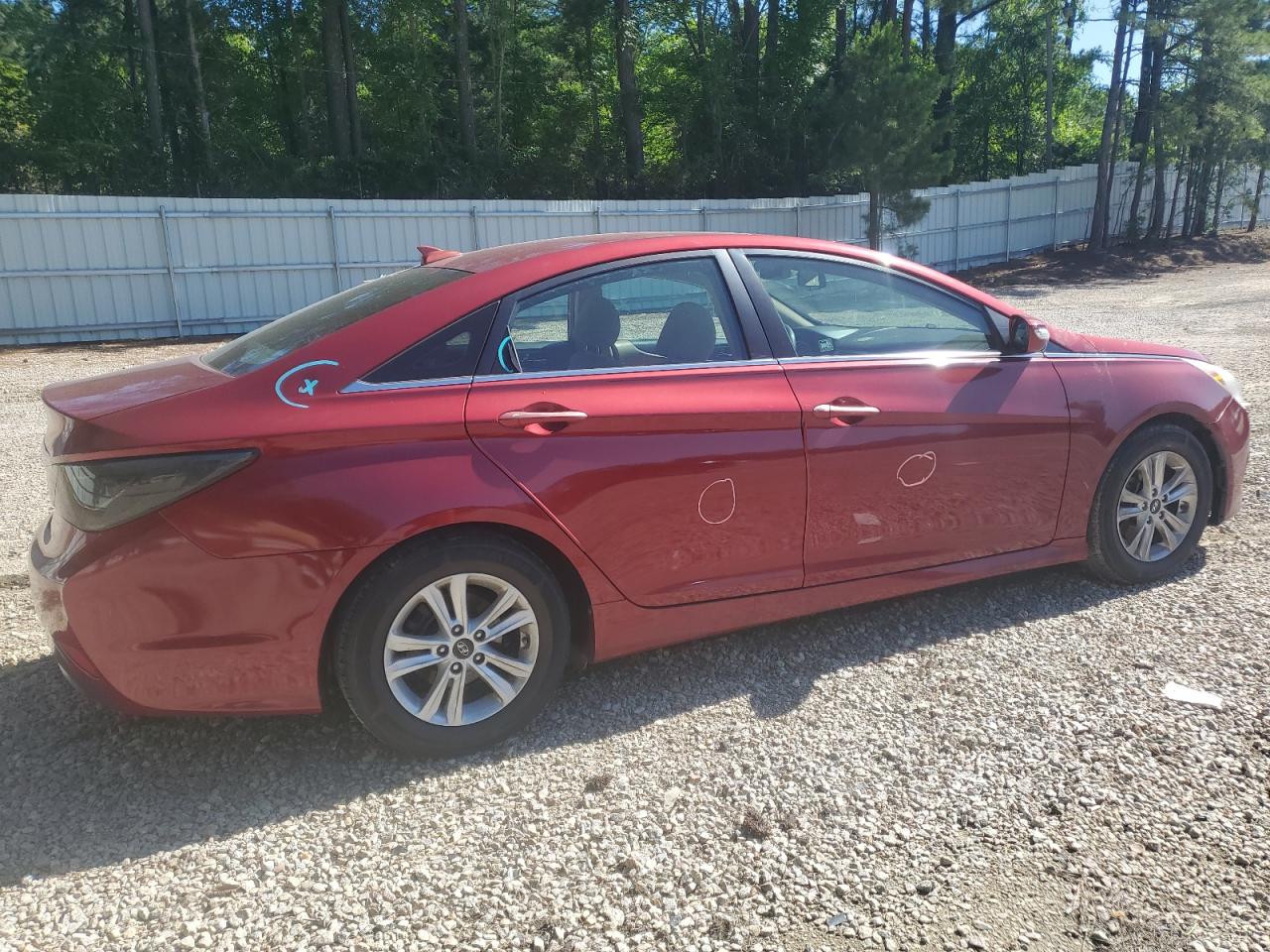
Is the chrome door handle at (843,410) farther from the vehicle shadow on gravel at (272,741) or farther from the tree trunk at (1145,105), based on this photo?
the tree trunk at (1145,105)

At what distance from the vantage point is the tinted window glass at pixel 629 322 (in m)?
3.32

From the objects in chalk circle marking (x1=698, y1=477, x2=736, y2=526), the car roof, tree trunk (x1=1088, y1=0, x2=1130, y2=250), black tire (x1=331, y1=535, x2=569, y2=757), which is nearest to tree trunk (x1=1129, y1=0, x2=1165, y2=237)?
tree trunk (x1=1088, y1=0, x2=1130, y2=250)

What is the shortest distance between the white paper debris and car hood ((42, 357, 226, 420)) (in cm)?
337

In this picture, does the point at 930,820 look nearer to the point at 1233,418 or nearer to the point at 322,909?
the point at 322,909

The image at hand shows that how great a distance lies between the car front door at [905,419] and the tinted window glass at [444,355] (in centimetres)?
109

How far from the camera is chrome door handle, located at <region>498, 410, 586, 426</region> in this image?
311 cm

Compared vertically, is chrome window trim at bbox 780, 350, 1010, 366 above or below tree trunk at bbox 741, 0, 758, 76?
below

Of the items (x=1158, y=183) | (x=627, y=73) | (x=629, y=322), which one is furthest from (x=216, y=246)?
(x=1158, y=183)

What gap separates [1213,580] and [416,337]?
3.72m

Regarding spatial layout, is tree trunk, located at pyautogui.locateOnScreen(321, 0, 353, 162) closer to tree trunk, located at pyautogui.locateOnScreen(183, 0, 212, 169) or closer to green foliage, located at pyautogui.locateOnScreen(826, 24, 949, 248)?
tree trunk, located at pyautogui.locateOnScreen(183, 0, 212, 169)

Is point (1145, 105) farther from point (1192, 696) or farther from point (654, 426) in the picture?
point (654, 426)

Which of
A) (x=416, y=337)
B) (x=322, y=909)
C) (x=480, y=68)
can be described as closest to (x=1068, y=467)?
(x=416, y=337)

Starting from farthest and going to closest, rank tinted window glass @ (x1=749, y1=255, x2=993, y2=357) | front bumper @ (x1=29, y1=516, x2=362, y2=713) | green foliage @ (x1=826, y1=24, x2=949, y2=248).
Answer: green foliage @ (x1=826, y1=24, x2=949, y2=248) → tinted window glass @ (x1=749, y1=255, x2=993, y2=357) → front bumper @ (x1=29, y1=516, x2=362, y2=713)

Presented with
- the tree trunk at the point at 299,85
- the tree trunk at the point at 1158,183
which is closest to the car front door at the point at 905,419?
the tree trunk at the point at 1158,183
